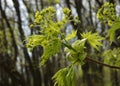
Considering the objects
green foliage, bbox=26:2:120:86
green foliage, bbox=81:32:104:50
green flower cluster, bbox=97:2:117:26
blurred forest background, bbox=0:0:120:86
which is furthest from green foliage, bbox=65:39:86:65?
blurred forest background, bbox=0:0:120:86

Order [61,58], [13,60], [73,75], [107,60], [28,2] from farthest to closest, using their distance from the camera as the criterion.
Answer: [61,58] < [28,2] < [13,60] < [107,60] < [73,75]

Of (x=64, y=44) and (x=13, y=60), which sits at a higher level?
(x=64, y=44)

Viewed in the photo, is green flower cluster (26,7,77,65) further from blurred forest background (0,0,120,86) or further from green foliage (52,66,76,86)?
blurred forest background (0,0,120,86)

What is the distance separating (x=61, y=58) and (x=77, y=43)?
1846 cm

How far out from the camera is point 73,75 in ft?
7.14

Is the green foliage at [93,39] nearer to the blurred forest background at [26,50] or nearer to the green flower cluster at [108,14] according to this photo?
the green flower cluster at [108,14]

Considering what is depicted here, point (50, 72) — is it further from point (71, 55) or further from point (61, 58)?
point (71, 55)

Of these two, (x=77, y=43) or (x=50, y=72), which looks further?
(x=50, y=72)

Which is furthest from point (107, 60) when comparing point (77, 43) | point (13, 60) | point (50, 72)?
point (50, 72)

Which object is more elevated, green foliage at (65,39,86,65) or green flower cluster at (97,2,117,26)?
green flower cluster at (97,2,117,26)

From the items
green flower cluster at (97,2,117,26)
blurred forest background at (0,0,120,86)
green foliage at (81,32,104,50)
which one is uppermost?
green flower cluster at (97,2,117,26)

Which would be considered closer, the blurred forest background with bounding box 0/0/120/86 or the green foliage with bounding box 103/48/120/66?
the green foliage with bounding box 103/48/120/66

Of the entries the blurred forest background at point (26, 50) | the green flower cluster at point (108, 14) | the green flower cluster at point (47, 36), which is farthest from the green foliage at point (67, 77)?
the blurred forest background at point (26, 50)

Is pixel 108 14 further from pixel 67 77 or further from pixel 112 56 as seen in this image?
pixel 67 77
